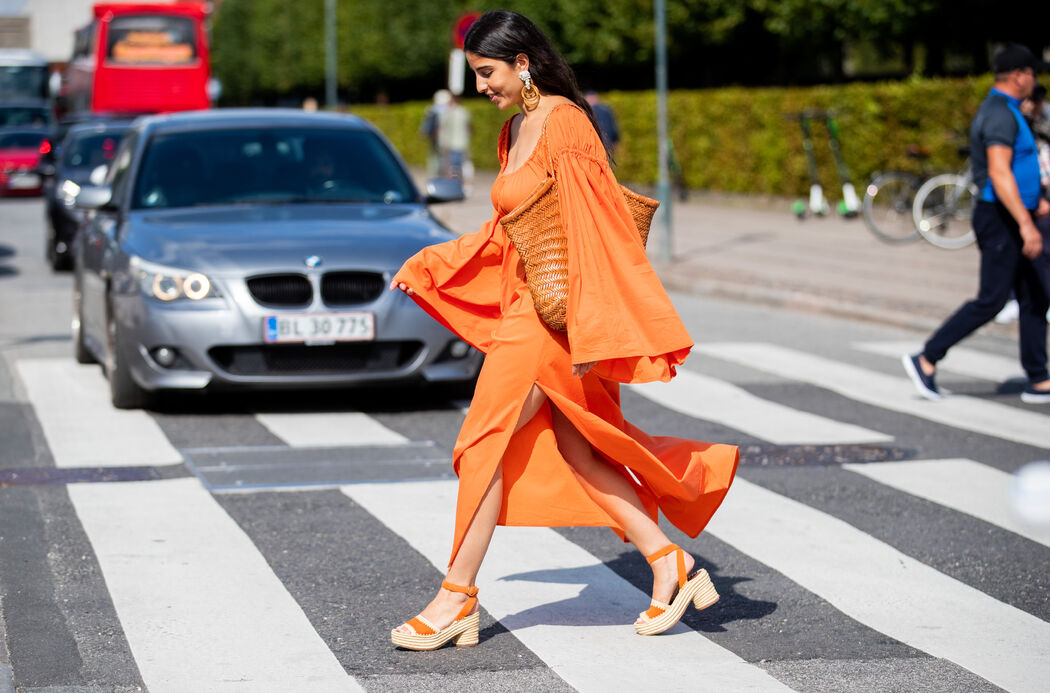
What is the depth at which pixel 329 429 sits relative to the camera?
322 inches

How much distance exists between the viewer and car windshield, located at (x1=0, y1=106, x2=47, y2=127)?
42.5m

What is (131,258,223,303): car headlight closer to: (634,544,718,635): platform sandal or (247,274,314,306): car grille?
(247,274,314,306): car grille

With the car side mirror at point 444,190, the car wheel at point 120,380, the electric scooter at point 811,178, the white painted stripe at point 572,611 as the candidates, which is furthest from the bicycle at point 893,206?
the white painted stripe at point 572,611

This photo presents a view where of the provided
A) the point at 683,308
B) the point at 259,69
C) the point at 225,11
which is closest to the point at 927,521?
the point at 683,308

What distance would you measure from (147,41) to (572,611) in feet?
109

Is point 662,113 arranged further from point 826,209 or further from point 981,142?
point 981,142

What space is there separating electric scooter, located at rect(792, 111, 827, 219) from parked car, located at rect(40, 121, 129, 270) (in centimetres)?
873

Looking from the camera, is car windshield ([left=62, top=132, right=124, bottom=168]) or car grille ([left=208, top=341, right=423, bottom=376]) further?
car windshield ([left=62, top=132, right=124, bottom=168])

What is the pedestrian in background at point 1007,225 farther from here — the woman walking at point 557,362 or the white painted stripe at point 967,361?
the woman walking at point 557,362

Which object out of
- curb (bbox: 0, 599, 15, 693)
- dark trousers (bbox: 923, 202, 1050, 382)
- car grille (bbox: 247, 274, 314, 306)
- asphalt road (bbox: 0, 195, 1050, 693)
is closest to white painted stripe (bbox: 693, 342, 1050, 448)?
asphalt road (bbox: 0, 195, 1050, 693)

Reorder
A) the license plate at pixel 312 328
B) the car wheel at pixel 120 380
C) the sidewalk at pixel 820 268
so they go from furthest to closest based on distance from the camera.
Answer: the sidewalk at pixel 820 268 < the car wheel at pixel 120 380 < the license plate at pixel 312 328

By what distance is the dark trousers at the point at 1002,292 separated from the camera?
29.4ft

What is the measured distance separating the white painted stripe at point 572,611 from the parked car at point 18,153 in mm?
29391

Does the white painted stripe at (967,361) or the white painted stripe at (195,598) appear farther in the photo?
the white painted stripe at (967,361)
